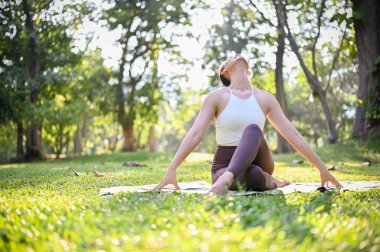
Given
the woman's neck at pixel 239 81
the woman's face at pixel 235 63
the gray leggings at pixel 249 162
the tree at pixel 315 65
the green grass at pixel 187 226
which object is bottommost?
the green grass at pixel 187 226

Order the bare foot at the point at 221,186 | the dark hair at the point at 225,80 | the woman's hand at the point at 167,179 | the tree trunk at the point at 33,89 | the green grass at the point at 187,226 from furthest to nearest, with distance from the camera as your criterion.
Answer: the tree trunk at the point at 33,89 < the dark hair at the point at 225,80 < the woman's hand at the point at 167,179 < the bare foot at the point at 221,186 < the green grass at the point at 187,226

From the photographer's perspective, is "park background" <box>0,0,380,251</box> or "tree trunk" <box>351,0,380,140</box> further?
"tree trunk" <box>351,0,380,140</box>

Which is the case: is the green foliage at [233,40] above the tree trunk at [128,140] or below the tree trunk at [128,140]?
above

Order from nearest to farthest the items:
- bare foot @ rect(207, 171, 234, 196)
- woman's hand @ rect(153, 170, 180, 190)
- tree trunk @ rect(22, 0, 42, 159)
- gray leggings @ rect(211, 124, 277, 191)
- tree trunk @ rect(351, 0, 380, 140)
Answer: bare foot @ rect(207, 171, 234, 196), gray leggings @ rect(211, 124, 277, 191), woman's hand @ rect(153, 170, 180, 190), tree trunk @ rect(351, 0, 380, 140), tree trunk @ rect(22, 0, 42, 159)

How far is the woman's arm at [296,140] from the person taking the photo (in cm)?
480

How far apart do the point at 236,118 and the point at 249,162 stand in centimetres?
71

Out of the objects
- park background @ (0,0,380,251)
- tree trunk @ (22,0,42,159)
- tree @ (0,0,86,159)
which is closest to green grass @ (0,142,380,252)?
park background @ (0,0,380,251)

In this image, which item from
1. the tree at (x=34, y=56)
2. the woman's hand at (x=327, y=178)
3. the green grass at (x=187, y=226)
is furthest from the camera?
the tree at (x=34, y=56)

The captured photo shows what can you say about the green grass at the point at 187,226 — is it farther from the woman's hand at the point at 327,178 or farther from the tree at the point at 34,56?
the tree at the point at 34,56

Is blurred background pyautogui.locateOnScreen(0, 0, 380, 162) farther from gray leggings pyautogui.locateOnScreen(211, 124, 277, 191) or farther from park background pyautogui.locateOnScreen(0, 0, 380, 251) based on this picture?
gray leggings pyautogui.locateOnScreen(211, 124, 277, 191)

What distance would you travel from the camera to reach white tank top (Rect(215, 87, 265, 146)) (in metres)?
4.86

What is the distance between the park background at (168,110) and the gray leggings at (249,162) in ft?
1.21

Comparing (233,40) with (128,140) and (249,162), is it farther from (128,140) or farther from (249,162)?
(249,162)

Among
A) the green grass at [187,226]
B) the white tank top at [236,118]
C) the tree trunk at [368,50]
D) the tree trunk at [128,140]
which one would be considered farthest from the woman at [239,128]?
the tree trunk at [128,140]
